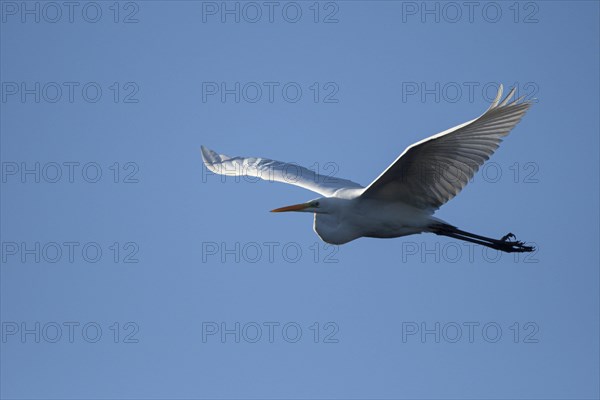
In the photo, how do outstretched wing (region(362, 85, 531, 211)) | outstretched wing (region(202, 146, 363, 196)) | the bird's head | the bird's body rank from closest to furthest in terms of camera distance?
outstretched wing (region(362, 85, 531, 211))
the bird's body
the bird's head
outstretched wing (region(202, 146, 363, 196))

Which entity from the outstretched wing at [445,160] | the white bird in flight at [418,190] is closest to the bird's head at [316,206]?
the white bird in flight at [418,190]

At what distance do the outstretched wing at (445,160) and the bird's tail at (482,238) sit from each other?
1.00ft

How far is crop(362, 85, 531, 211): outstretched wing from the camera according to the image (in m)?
9.26

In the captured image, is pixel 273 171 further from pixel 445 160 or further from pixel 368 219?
pixel 445 160

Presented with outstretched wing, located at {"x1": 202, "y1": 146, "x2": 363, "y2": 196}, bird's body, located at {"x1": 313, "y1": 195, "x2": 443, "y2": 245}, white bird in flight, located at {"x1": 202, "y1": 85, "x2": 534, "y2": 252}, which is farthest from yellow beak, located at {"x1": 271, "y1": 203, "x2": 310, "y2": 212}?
outstretched wing, located at {"x1": 202, "y1": 146, "x2": 363, "y2": 196}

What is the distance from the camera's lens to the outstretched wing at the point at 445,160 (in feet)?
30.4

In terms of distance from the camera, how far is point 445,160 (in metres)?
10.1

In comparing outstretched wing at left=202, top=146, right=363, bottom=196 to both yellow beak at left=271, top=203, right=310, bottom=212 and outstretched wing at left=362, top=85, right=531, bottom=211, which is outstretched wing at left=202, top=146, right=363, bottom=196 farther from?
outstretched wing at left=362, top=85, right=531, bottom=211

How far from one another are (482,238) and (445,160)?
201 cm

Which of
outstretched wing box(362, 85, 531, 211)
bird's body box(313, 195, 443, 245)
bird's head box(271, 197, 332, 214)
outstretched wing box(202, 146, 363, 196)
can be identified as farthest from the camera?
outstretched wing box(202, 146, 363, 196)

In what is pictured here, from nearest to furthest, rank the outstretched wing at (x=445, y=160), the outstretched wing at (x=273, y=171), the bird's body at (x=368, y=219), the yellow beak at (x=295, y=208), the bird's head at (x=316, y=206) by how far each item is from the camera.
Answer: the outstretched wing at (x=445, y=160), the bird's body at (x=368, y=219), the bird's head at (x=316, y=206), the yellow beak at (x=295, y=208), the outstretched wing at (x=273, y=171)

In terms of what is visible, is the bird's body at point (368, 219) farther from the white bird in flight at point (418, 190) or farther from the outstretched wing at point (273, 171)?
the outstretched wing at point (273, 171)

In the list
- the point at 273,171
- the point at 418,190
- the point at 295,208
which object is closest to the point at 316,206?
the point at 295,208

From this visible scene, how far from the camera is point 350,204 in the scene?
11203 mm
